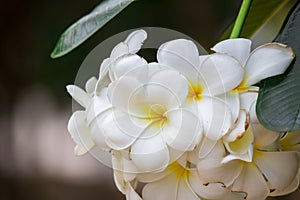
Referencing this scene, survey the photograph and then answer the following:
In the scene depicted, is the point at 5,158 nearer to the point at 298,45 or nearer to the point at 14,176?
the point at 14,176

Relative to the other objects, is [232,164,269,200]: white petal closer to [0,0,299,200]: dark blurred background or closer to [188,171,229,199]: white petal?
[188,171,229,199]: white petal

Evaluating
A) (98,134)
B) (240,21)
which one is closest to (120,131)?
(98,134)

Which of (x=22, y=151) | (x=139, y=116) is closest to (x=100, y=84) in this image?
(x=139, y=116)

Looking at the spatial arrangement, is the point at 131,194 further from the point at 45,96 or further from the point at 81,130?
the point at 45,96

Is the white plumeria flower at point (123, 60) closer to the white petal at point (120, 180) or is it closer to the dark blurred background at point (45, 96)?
the white petal at point (120, 180)

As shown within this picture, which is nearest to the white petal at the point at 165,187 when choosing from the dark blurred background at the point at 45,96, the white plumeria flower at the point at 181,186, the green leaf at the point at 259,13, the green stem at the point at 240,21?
the white plumeria flower at the point at 181,186

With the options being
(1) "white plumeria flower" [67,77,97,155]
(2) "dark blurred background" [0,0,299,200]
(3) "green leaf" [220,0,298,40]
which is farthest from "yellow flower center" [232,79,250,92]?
(2) "dark blurred background" [0,0,299,200]
